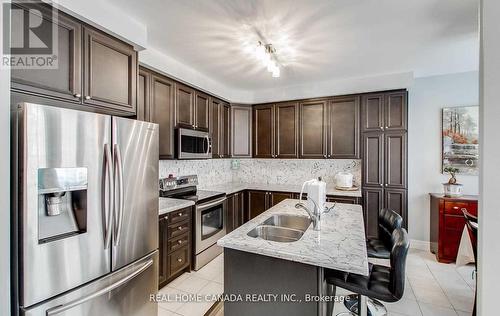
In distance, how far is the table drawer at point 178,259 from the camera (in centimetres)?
259

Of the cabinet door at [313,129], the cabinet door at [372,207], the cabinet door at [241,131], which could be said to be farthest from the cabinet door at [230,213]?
the cabinet door at [372,207]

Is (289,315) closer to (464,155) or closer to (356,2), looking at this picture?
(356,2)

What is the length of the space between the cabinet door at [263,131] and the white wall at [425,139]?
2.23 m

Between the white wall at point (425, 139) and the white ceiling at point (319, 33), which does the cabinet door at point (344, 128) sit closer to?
the white ceiling at point (319, 33)

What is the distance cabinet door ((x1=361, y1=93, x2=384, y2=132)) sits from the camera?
11.6 feet

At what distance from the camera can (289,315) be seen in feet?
4.69

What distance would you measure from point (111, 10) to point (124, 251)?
1.91 meters

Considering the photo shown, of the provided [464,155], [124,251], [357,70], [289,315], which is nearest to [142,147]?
[124,251]

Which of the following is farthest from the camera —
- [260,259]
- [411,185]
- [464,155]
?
[411,185]

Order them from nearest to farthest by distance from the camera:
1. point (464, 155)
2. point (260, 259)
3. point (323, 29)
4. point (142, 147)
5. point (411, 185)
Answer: point (260, 259)
point (142, 147)
point (323, 29)
point (464, 155)
point (411, 185)

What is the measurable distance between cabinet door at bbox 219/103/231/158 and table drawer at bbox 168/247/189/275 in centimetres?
177

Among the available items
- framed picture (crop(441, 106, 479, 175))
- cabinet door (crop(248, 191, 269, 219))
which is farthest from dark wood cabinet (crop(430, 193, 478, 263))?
cabinet door (crop(248, 191, 269, 219))

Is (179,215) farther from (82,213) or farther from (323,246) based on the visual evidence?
(323,246)

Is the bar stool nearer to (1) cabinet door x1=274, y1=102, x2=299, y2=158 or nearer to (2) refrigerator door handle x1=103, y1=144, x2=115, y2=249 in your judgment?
(2) refrigerator door handle x1=103, y1=144, x2=115, y2=249
